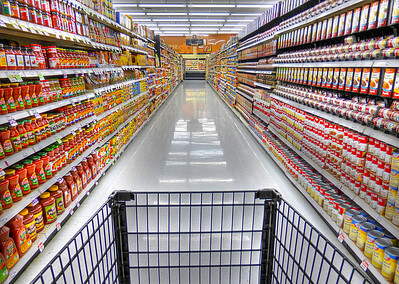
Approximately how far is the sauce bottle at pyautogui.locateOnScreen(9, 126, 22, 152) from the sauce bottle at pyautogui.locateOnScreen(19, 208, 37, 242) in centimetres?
51

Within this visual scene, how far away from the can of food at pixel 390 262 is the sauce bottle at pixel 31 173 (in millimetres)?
2727

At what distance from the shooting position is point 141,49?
7.04m

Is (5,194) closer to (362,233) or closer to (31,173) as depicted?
(31,173)

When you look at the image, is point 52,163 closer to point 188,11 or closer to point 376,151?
point 376,151

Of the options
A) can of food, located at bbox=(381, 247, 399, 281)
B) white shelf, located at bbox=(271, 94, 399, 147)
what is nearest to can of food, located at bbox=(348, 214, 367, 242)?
can of food, located at bbox=(381, 247, 399, 281)

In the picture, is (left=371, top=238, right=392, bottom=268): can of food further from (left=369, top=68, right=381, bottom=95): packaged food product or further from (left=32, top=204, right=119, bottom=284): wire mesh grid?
(left=32, top=204, right=119, bottom=284): wire mesh grid

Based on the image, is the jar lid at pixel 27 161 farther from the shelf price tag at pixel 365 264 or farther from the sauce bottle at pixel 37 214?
the shelf price tag at pixel 365 264

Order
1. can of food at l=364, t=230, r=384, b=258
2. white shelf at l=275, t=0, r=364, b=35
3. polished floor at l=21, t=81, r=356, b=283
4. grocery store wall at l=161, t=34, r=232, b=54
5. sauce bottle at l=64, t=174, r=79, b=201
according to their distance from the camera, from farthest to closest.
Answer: grocery store wall at l=161, t=34, r=232, b=54, polished floor at l=21, t=81, r=356, b=283, sauce bottle at l=64, t=174, r=79, b=201, white shelf at l=275, t=0, r=364, b=35, can of food at l=364, t=230, r=384, b=258

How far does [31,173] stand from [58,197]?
0.41 m

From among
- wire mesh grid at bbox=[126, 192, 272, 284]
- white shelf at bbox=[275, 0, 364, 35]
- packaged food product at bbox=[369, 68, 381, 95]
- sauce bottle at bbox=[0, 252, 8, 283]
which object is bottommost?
wire mesh grid at bbox=[126, 192, 272, 284]

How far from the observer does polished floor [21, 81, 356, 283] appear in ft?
9.68

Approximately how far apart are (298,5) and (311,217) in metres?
2.93

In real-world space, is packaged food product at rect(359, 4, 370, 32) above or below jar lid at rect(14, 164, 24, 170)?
above

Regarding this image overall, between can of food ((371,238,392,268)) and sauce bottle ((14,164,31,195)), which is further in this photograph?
sauce bottle ((14,164,31,195))
